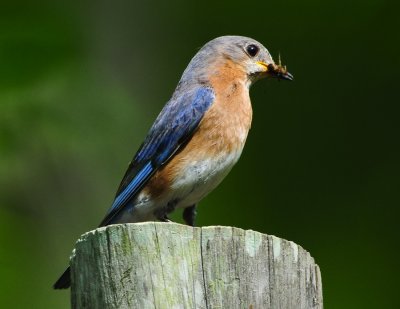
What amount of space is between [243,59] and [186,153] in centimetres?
111

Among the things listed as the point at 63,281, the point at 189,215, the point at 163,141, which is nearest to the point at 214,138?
the point at 163,141

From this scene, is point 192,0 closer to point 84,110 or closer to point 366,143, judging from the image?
point 84,110

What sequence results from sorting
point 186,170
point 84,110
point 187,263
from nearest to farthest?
1. point 187,263
2. point 186,170
3. point 84,110

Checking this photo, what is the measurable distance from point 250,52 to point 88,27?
2982mm

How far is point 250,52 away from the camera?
6867 mm

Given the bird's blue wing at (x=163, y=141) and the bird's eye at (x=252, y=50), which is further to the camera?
the bird's eye at (x=252, y=50)

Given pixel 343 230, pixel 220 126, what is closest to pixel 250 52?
pixel 220 126

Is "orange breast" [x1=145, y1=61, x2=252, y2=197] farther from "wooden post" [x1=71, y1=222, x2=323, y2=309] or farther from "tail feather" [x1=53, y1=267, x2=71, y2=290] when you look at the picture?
"wooden post" [x1=71, y1=222, x2=323, y2=309]

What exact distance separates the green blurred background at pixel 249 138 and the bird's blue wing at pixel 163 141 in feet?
4.17

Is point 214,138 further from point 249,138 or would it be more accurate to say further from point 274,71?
point 249,138

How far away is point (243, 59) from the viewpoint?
269 inches

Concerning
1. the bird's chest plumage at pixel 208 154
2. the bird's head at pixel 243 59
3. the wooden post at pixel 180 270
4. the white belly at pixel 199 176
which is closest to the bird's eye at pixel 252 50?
the bird's head at pixel 243 59

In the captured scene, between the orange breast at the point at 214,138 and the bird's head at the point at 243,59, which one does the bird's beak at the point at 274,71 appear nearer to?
the bird's head at the point at 243,59

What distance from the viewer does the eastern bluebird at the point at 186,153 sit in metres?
5.95
